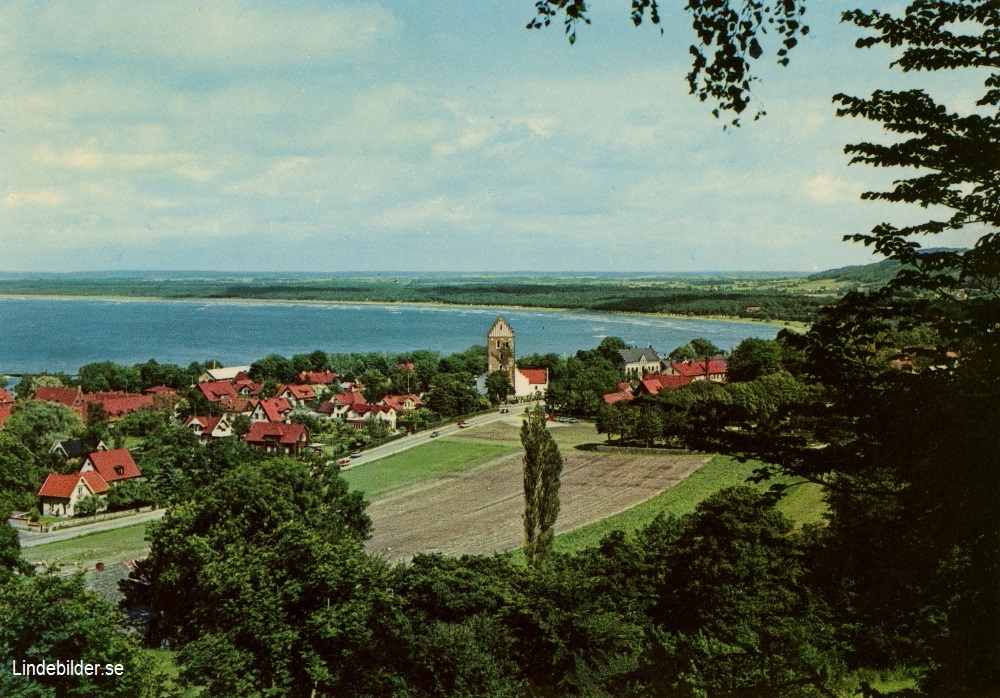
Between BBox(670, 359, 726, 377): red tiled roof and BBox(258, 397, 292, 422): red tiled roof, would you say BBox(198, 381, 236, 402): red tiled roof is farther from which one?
BBox(670, 359, 726, 377): red tiled roof

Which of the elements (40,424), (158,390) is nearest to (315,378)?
(158,390)

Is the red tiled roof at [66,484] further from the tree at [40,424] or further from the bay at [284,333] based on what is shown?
the bay at [284,333]

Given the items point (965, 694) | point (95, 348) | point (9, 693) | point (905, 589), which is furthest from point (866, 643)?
point (95, 348)

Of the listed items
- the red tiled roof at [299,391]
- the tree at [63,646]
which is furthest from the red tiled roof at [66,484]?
the red tiled roof at [299,391]

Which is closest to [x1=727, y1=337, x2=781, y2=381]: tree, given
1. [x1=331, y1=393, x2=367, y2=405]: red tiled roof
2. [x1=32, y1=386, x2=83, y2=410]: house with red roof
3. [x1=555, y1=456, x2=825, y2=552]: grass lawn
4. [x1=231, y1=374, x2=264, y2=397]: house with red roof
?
[x1=555, y1=456, x2=825, y2=552]: grass lawn

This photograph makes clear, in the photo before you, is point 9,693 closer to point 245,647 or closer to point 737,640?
point 245,647

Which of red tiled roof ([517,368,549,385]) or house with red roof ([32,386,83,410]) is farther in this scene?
red tiled roof ([517,368,549,385])

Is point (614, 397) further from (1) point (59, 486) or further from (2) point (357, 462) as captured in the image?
(1) point (59, 486)

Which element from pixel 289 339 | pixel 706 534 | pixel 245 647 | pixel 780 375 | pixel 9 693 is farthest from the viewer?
pixel 289 339
